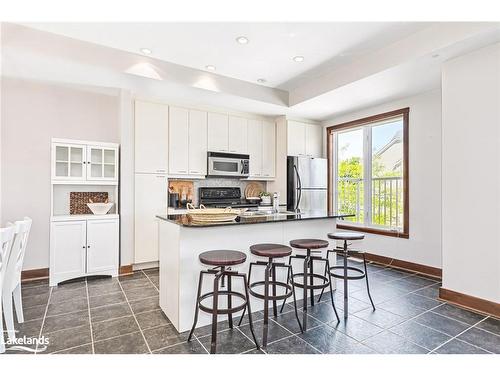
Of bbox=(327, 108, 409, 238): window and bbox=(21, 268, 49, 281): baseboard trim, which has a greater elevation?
bbox=(327, 108, 409, 238): window

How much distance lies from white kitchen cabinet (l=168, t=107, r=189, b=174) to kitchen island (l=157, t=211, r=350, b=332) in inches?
74.4

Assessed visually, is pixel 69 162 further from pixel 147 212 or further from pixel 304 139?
pixel 304 139

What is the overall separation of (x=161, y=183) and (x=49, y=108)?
5.97ft

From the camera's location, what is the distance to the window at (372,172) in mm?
4391

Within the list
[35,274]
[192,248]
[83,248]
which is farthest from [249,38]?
[35,274]

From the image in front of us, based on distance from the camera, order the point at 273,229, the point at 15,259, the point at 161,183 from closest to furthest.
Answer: the point at 15,259 < the point at 273,229 < the point at 161,183

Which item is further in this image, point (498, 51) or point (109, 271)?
point (109, 271)

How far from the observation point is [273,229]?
2867 millimetres

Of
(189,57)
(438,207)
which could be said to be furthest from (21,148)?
(438,207)

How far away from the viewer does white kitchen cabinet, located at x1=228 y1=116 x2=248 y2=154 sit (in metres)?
5.07

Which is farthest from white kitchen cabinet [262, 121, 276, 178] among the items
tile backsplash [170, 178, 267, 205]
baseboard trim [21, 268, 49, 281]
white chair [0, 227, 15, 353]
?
white chair [0, 227, 15, 353]

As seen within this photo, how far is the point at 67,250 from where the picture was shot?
11.7ft

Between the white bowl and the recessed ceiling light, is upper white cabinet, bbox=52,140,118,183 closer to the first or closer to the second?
the white bowl
